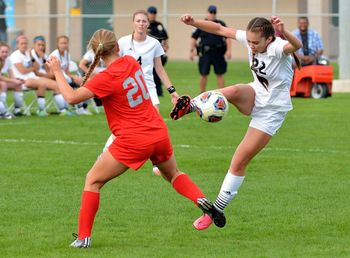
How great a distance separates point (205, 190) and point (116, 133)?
3.44 meters

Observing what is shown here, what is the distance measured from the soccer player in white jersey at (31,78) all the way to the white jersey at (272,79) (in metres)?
12.1

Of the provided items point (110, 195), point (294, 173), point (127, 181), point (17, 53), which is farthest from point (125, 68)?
point (17, 53)

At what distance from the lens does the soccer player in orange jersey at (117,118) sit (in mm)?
8203

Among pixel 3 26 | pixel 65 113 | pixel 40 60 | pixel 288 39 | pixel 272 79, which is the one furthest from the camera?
pixel 3 26

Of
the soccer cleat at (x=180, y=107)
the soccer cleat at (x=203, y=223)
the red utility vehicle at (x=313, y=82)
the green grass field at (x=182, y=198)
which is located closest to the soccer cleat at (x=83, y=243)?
the green grass field at (x=182, y=198)

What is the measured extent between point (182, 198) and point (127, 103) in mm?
3024

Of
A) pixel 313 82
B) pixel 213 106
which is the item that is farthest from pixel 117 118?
pixel 313 82

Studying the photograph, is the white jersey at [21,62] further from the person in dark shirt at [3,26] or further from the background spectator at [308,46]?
the person in dark shirt at [3,26]

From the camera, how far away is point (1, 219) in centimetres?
983

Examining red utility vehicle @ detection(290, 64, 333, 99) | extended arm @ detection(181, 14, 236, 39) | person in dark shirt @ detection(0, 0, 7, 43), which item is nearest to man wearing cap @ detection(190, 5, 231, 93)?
red utility vehicle @ detection(290, 64, 333, 99)

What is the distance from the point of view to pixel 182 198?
36.5 feet

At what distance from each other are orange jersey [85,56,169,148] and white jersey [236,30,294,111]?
1300 millimetres

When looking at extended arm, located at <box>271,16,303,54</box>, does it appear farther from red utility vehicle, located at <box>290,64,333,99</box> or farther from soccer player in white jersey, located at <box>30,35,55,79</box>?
red utility vehicle, located at <box>290,64,333,99</box>

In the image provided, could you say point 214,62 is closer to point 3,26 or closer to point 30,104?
point 30,104
